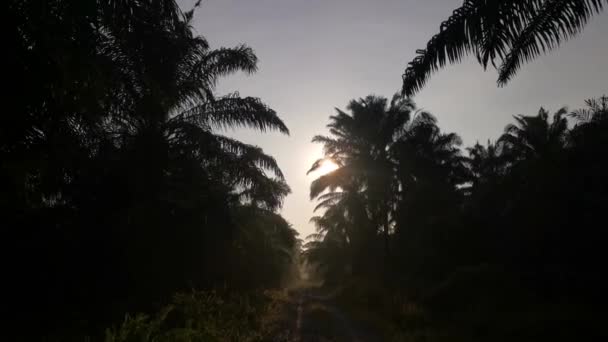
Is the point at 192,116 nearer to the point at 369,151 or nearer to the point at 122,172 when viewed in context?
the point at 122,172

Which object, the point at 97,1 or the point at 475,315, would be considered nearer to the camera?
the point at 97,1

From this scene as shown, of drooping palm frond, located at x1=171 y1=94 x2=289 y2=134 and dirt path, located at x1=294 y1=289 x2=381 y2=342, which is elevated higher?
drooping palm frond, located at x1=171 y1=94 x2=289 y2=134

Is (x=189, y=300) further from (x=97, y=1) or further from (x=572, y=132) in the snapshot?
(x=572, y=132)

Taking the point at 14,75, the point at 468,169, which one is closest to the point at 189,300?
the point at 14,75

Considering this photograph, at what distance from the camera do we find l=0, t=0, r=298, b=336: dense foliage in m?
5.35

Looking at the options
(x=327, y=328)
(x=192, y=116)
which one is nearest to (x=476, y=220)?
(x=327, y=328)

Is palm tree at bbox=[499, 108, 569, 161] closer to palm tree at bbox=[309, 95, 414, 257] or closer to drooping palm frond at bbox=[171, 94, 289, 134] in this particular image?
palm tree at bbox=[309, 95, 414, 257]

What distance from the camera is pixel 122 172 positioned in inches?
341

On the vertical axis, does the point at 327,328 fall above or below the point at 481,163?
below

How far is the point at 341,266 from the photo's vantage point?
32.5 metres

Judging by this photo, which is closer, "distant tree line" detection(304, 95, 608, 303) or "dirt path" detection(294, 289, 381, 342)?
"dirt path" detection(294, 289, 381, 342)

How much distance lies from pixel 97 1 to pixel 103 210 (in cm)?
551

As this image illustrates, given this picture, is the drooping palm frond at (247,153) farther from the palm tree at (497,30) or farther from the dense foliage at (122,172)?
Result: the palm tree at (497,30)

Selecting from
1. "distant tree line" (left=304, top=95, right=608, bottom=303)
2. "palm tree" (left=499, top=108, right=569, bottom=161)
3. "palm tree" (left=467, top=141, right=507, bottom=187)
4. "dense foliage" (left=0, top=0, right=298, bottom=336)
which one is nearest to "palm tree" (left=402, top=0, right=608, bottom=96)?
"dense foliage" (left=0, top=0, right=298, bottom=336)
